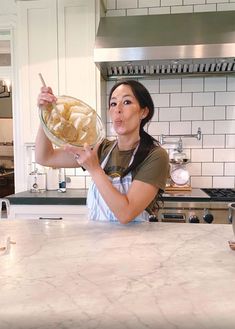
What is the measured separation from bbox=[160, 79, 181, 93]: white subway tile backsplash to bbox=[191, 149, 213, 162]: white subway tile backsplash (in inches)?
21.3

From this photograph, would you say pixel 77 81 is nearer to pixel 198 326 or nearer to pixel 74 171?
pixel 74 171

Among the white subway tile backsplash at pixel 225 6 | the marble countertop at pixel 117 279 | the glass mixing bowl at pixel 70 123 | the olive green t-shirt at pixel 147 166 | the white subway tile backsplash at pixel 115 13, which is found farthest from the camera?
the white subway tile backsplash at pixel 115 13

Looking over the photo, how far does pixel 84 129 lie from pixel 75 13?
1766 millimetres

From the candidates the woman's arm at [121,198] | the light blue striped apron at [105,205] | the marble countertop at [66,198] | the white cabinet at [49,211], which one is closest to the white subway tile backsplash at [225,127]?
the marble countertop at [66,198]

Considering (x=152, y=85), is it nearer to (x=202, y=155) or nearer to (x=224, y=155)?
(x=202, y=155)

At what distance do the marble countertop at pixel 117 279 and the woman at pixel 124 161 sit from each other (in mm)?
119

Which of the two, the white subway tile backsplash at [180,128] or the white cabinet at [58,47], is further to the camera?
the white subway tile backsplash at [180,128]

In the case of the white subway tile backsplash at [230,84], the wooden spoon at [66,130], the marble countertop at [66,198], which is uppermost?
the white subway tile backsplash at [230,84]

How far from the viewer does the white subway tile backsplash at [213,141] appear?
272 cm

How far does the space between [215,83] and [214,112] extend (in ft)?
0.79

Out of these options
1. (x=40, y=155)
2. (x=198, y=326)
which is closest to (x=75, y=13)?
(x=40, y=155)

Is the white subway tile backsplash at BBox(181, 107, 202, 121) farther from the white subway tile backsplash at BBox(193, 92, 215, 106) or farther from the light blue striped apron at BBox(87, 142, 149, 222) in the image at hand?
the light blue striped apron at BBox(87, 142, 149, 222)

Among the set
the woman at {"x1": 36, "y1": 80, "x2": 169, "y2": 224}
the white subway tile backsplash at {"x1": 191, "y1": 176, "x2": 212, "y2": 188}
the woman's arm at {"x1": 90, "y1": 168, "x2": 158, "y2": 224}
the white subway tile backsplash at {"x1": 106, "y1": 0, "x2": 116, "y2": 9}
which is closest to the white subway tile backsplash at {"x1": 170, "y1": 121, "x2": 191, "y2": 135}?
the white subway tile backsplash at {"x1": 191, "y1": 176, "x2": 212, "y2": 188}

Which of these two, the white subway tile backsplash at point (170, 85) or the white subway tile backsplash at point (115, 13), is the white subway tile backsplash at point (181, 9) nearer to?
the white subway tile backsplash at point (115, 13)
